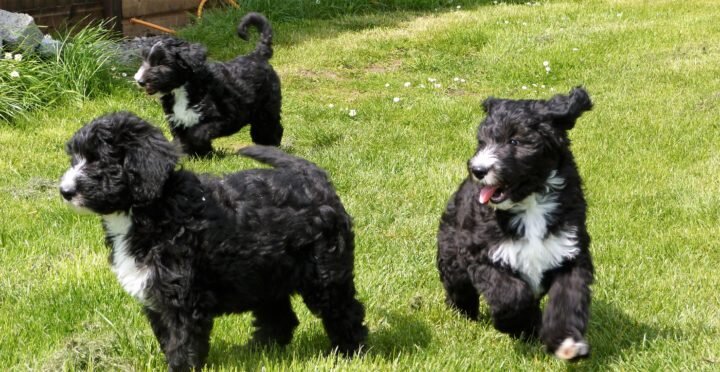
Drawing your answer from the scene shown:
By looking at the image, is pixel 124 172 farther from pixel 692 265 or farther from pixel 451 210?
pixel 692 265

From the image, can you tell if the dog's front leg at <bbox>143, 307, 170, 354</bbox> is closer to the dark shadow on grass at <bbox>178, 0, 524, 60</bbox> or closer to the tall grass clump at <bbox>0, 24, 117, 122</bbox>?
the tall grass clump at <bbox>0, 24, 117, 122</bbox>

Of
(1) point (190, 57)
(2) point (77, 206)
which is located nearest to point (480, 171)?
(2) point (77, 206)

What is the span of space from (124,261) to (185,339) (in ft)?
1.45

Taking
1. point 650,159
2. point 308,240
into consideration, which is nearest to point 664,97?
point 650,159

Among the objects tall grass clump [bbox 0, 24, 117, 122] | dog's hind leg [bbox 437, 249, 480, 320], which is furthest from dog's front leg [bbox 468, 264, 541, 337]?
tall grass clump [bbox 0, 24, 117, 122]

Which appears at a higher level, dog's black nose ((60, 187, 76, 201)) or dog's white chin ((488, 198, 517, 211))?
dog's black nose ((60, 187, 76, 201))

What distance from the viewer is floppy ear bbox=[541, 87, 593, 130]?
4594 millimetres

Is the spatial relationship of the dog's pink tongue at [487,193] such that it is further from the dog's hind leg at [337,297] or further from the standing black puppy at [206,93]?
the standing black puppy at [206,93]

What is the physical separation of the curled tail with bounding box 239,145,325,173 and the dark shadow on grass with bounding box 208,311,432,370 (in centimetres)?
93

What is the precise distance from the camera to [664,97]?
10422 mm

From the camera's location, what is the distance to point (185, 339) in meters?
4.06

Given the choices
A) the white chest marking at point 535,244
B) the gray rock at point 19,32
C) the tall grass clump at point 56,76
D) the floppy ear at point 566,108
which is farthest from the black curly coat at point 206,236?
the gray rock at point 19,32

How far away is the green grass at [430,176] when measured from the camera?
471 cm

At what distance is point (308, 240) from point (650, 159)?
4.85 metres
